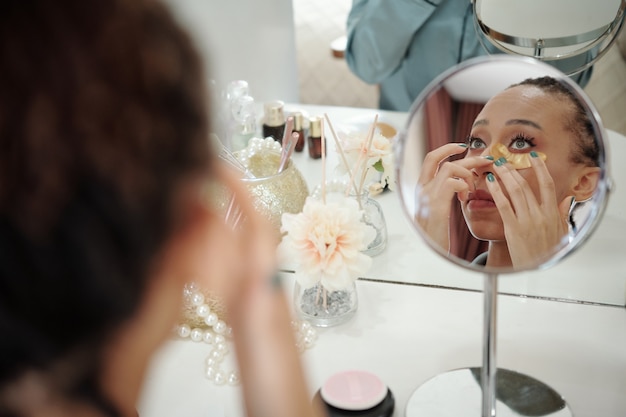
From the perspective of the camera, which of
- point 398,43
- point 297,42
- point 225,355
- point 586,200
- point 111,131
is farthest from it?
point 297,42

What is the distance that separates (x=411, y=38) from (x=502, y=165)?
625 millimetres

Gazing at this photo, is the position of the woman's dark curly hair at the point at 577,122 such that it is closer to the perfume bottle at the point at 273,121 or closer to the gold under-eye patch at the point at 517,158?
the gold under-eye patch at the point at 517,158

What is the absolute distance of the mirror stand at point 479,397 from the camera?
0.54 meters

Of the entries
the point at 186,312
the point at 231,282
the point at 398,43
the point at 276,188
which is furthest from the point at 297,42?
the point at 231,282

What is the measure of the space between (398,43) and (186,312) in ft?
1.99

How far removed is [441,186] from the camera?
20.1 inches

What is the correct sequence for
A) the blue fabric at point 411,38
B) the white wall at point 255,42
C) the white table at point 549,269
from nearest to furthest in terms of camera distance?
the white table at point 549,269
the blue fabric at point 411,38
the white wall at point 255,42

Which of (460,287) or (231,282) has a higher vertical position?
(231,282)

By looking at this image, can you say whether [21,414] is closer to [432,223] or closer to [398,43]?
[432,223]

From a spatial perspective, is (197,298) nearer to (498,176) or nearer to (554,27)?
(498,176)

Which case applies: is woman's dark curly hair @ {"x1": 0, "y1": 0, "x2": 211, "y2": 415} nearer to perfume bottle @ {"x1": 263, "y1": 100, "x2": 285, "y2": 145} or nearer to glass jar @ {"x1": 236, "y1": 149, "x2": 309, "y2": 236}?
glass jar @ {"x1": 236, "y1": 149, "x2": 309, "y2": 236}

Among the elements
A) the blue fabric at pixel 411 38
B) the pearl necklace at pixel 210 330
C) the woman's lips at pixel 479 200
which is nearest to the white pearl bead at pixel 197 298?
the pearl necklace at pixel 210 330

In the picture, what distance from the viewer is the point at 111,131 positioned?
185 millimetres

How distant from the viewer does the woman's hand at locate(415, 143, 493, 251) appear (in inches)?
19.2
